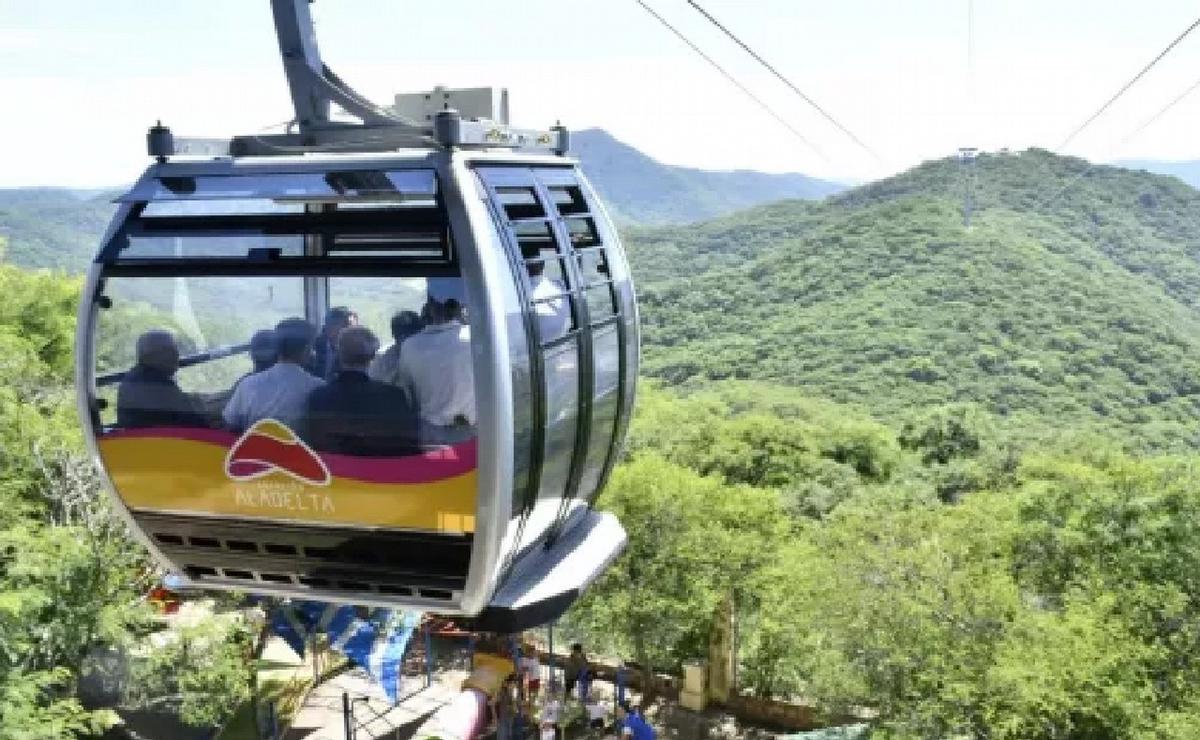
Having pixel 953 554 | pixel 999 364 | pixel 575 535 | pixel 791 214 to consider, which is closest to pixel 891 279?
pixel 999 364

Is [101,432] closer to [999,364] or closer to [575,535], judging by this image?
[575,535]

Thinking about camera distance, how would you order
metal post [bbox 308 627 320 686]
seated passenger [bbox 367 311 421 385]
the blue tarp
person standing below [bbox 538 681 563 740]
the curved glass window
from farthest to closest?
metal post [bbox 308 627 320 686], person standing below [bbox 538 681 563 740], the blue tarp, seated passenger [bbox 367 311 421 385], the curved glass window

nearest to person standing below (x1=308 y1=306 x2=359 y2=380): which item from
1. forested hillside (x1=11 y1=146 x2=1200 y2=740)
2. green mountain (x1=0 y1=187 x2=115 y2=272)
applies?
forested hillside (x1=11 y1=146 x2=1200 y2=740)

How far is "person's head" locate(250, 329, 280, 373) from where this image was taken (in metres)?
4.50

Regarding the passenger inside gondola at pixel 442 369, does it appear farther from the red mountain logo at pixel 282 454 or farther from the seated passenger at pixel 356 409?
the red mountain logo at pixel 282 454

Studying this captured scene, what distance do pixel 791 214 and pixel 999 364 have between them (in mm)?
49737

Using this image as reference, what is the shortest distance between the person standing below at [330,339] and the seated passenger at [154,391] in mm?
630

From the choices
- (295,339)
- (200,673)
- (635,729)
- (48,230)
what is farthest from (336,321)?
(48,230)

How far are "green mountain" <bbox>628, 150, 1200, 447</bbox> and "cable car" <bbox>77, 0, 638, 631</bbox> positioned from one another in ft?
152

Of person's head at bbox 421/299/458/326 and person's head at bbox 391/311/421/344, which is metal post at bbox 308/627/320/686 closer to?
person's head at bbox 391/311/421/344

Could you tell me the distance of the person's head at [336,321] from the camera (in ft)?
14.5

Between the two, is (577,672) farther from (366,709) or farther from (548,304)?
(548,304)

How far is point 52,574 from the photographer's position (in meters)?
12.6

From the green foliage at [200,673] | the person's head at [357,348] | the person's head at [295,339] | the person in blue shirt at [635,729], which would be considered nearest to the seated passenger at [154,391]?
the person's head at [295,339]
